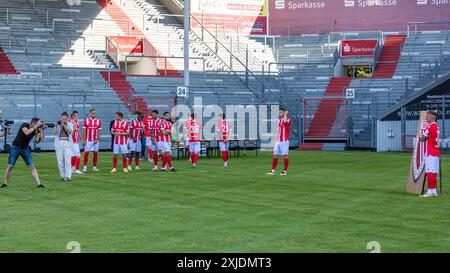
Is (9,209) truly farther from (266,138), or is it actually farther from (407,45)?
(407,45)

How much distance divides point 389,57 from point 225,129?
2251 centimetres

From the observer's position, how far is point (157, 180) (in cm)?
2427

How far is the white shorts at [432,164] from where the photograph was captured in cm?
1944

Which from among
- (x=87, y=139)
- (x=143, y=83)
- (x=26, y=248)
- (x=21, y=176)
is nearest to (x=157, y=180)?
(x=21, y=176)

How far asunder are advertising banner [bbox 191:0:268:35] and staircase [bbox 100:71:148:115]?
1020 centimetres

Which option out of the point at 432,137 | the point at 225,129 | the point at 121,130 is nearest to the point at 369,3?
the point at 225,129

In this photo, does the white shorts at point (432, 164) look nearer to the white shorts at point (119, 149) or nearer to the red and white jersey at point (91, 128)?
the white shorts at point (119, 149)

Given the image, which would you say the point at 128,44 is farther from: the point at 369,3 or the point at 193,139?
the point at 193,139

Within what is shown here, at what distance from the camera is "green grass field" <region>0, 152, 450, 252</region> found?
1231 cm

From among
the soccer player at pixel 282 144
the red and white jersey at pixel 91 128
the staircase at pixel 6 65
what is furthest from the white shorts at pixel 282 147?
the staircase at pixel 6 65

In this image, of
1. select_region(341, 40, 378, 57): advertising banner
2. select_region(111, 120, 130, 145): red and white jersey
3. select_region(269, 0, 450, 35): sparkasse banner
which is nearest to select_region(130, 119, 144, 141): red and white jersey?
select_region(111, 120, 130, 145): red and white jersey

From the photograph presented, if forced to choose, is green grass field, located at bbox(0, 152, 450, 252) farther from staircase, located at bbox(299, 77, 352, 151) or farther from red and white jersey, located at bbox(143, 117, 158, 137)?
staircase, located at bbox(299, 77, 352, 151)

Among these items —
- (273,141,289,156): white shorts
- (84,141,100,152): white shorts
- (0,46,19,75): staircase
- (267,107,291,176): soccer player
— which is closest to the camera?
(267,107,291,176): soccer player
